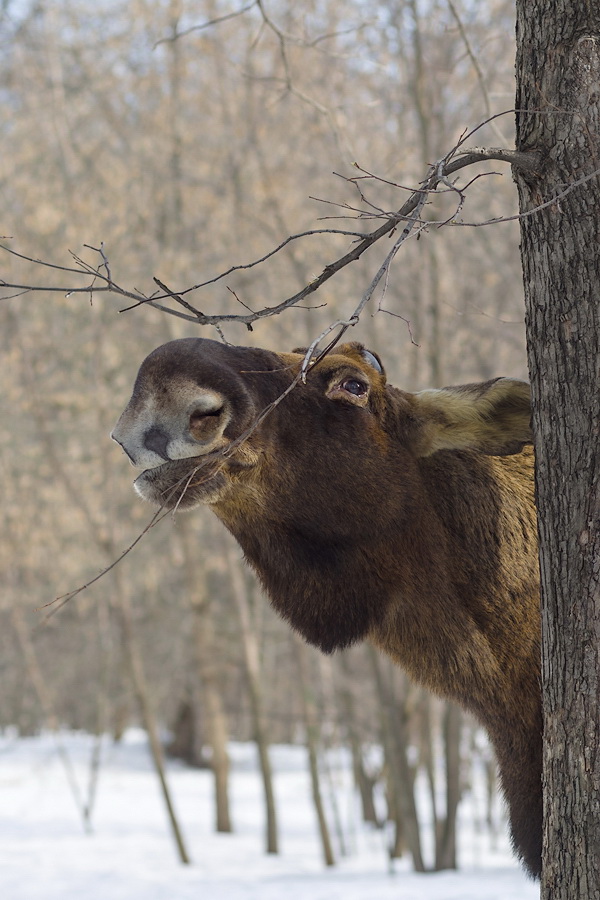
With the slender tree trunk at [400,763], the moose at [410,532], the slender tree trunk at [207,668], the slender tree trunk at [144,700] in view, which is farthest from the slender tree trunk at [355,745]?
the moose at [410,532]

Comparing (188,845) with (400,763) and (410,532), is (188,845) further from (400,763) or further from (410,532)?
(410,532)

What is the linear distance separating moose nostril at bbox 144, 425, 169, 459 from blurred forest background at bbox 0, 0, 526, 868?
8018 mm

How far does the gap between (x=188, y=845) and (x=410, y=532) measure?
13.4 meters

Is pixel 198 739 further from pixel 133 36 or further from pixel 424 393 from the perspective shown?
pixel 424 393

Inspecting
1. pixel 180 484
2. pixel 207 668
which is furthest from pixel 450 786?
pixel 180 484

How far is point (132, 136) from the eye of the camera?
14891mm

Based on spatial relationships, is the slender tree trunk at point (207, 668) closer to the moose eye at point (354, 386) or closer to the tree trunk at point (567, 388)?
the moose eye at point (354, 386)

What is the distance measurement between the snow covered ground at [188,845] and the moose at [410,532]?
540cm

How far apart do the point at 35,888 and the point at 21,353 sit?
706 cm

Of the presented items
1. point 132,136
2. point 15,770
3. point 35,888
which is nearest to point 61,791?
point 15,770

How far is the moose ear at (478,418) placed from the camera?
118 inches

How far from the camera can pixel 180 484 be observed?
8.57 ft

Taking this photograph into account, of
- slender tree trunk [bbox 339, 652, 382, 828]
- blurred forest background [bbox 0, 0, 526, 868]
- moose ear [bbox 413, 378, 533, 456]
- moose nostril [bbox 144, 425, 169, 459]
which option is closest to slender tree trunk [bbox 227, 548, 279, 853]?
blurred forest background [bbox 0, 0, 526, 868]

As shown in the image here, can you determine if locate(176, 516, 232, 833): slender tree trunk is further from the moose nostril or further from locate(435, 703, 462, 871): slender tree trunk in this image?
the moose nostril
